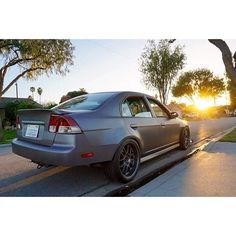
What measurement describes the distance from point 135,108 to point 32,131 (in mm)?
1901

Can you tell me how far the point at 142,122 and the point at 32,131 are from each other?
6.42ft

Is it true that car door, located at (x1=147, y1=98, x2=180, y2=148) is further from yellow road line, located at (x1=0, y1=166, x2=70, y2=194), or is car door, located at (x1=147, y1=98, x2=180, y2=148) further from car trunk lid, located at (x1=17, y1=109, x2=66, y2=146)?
car trunk lid, located at (x1=17, y1=109, x2=66, y2=146)

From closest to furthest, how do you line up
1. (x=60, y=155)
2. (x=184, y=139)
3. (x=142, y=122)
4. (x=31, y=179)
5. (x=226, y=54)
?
1. (x=60, y=155)
2. (x=31, y=179)
3. (x=142, y=122)
4. (x=184, y=139)
5. (x=226, y=54)

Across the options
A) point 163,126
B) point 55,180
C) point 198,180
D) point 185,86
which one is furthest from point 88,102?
point 185,86

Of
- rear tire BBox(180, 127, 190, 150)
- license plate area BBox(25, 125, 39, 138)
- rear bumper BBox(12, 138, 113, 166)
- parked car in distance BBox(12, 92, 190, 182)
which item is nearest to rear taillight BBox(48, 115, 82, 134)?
parked car in distance BBox(12, 92, 190, 182)

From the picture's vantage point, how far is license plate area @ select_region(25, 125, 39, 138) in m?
4.19

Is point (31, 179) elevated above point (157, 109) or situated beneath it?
situated beneath

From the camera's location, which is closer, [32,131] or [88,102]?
[32,131]

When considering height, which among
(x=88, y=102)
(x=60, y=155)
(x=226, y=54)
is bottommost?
(x=60, y=155)

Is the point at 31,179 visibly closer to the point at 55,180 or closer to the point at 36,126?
the point at 55,180

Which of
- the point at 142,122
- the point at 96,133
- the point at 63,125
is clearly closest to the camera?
the point at 63,125

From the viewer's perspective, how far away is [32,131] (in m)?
4.29
